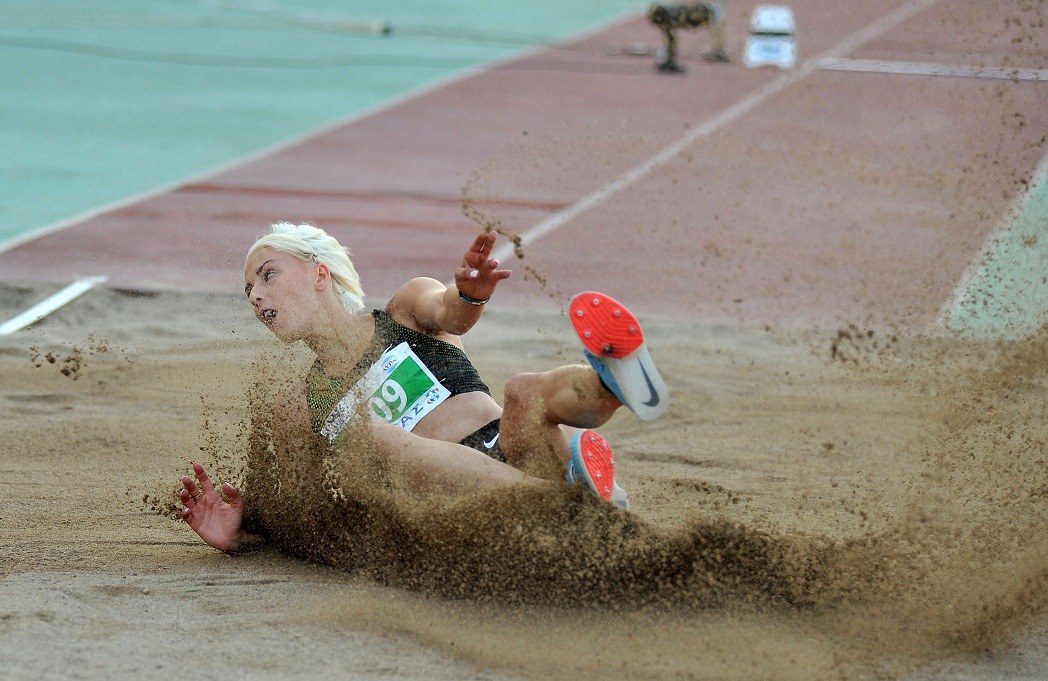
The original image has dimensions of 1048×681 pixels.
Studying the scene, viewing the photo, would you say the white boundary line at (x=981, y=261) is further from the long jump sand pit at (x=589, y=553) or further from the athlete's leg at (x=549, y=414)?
the athlete's leg at (x=549, y=414)

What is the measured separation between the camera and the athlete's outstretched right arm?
Answer: 12.8 ft

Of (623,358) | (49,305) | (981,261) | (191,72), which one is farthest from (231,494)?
(191,72)

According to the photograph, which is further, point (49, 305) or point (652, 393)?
point (49, 305)

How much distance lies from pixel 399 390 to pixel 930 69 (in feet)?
32.2

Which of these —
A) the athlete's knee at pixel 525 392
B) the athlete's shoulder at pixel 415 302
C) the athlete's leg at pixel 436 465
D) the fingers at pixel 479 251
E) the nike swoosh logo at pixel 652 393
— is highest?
the fingers at pixel 479 251

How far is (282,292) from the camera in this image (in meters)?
3.87

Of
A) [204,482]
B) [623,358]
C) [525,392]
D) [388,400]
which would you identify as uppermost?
[623,358]

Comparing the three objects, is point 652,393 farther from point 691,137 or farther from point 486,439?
point 691,137

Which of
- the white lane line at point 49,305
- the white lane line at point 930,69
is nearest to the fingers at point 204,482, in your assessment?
the white lane line at point 49,305

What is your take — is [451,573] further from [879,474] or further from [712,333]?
[712,333]

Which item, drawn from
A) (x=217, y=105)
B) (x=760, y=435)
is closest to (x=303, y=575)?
(x=760, y=435)

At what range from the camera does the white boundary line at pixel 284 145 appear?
804cm

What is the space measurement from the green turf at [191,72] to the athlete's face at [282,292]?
4.74 m

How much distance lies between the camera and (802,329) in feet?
21.3
